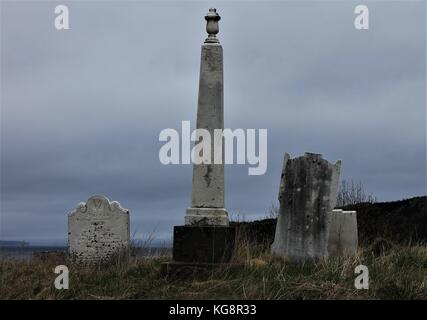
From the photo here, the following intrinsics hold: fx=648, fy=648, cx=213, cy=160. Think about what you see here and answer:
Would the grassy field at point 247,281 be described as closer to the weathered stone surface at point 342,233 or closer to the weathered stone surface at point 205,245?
the weathered stone surface at point 205,245

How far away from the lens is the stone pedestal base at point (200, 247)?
938 centimetres

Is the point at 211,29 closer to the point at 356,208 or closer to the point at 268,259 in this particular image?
the point at 268,259

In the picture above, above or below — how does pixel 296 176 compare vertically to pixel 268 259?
above

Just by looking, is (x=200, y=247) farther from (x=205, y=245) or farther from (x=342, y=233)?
(x=342, y=233)

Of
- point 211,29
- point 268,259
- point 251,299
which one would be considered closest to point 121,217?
point 268,259

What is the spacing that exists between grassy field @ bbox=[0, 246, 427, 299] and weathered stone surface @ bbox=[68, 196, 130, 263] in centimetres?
227

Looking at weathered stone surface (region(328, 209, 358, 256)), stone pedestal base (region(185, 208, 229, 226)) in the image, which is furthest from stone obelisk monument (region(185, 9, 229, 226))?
weathered stone surface (region(328, 209, 358, 256))

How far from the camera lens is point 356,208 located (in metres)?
17.6

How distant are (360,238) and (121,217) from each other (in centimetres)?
523

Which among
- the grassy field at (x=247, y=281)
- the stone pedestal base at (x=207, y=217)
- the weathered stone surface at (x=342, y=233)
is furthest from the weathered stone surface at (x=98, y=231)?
the weathered stone surface at (x=342, y=233)

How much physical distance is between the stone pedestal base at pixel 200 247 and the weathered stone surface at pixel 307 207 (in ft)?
6.27

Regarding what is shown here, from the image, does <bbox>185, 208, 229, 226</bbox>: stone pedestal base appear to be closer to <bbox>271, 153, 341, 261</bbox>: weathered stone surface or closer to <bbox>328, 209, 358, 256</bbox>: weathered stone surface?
<bbox>271, 153, 341, 261</bbox>: weathered stone surface

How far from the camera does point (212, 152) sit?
980 cm

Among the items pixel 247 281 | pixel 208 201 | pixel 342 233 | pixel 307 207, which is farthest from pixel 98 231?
pixel 247 281
